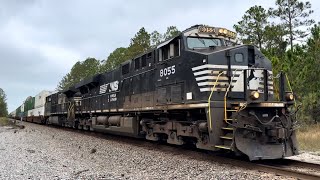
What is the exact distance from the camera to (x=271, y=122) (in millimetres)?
8227

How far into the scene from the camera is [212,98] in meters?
8.84

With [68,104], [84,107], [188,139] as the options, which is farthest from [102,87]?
[188,139]

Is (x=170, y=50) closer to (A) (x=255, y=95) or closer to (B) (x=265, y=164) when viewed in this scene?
(A) (x=255, y=95)

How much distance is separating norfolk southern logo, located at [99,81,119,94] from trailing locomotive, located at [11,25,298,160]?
2.44 meters

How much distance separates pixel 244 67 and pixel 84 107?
13312mm

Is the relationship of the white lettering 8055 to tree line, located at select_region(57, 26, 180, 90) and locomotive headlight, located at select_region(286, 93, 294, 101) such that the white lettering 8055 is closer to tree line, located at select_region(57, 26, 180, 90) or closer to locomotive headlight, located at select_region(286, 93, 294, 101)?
locomotive headlight, located at select_region(286, 93, 294, 101)

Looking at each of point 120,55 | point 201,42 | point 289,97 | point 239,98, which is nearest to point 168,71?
point 201,42

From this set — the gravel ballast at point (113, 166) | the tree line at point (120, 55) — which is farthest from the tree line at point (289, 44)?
the gravel ballast at point (113, 166)

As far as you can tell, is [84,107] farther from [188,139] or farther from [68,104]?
[188,139]

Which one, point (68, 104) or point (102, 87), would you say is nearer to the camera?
point (102, 87)

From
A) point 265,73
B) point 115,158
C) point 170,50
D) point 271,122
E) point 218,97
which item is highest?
point 170,50

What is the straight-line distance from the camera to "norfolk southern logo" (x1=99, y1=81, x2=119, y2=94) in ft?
52.4

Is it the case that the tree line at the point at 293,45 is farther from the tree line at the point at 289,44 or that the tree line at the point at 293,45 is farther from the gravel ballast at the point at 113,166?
the gravel ballast at the point at 113,166

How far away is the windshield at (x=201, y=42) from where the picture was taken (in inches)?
394
